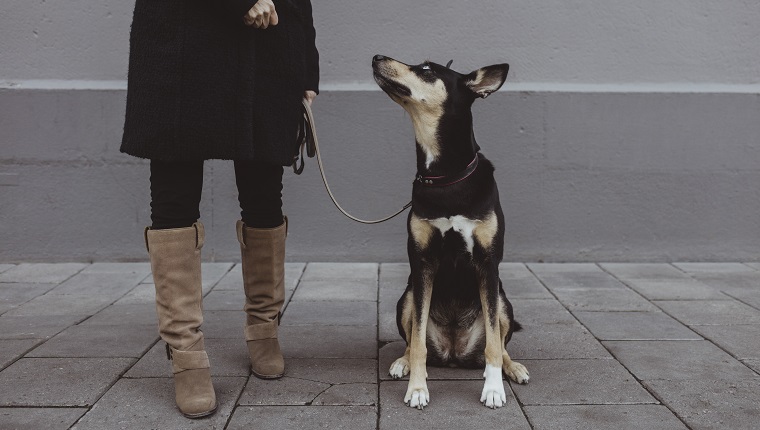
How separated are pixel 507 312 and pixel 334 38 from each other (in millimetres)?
2759

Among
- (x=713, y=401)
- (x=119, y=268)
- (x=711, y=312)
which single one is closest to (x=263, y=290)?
(x=713, y=401)

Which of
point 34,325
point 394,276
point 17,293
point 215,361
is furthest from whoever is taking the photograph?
point 394,276

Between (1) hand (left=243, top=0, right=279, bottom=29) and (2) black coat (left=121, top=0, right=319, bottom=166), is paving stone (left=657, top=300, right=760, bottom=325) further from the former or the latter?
(1) hand (left=243, top=0, right=279, bottom=29)

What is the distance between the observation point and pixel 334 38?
192 inches

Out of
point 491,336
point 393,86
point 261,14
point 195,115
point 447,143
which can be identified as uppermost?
A: point 261,14

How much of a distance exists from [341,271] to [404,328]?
192cm

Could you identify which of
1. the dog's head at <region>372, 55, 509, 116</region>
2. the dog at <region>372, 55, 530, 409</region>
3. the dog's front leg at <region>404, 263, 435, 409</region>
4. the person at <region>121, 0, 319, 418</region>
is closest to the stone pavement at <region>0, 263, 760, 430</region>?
the dog's front leg at <region>404, 263, 435, 409</region>

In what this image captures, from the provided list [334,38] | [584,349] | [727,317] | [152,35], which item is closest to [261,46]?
[152,35]

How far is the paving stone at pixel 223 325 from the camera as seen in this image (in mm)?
3423

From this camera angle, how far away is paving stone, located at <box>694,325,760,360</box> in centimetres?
319

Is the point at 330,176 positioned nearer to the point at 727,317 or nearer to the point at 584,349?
the point at 584,349

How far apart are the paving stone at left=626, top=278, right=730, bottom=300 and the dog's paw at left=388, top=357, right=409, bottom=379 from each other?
1.99 meters

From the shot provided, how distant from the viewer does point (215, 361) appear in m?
3.04

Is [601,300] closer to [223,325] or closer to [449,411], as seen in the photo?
[449,411]
